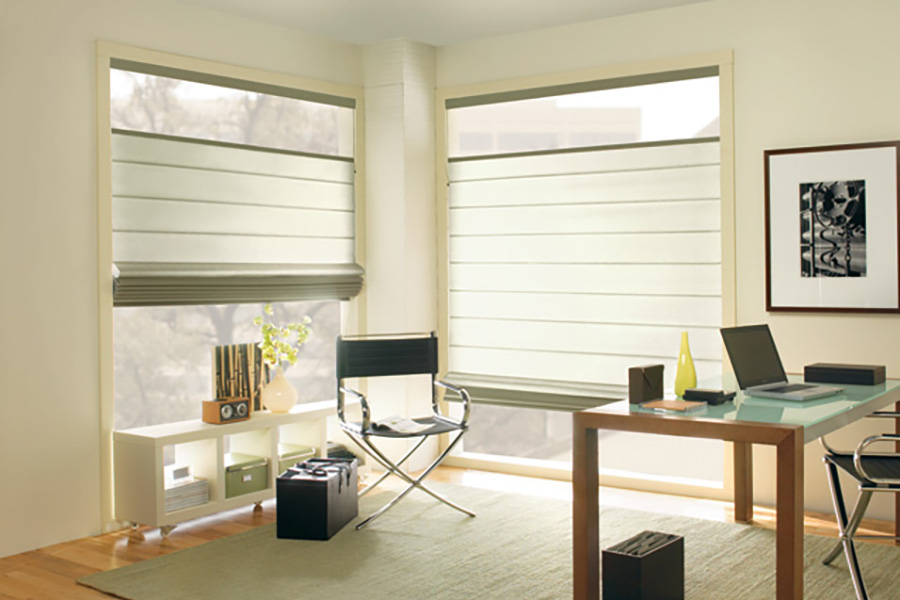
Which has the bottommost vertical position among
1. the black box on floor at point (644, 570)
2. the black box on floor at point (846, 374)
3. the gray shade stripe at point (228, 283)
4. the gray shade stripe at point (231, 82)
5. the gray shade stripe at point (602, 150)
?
the black box on floor at point (644, 570)

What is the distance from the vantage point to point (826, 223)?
16.3ft

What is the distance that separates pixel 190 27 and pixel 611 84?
2.47m

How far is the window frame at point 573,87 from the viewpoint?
527 cm

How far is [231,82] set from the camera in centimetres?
550

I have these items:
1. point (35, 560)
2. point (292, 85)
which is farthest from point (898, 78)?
point (35, 560)

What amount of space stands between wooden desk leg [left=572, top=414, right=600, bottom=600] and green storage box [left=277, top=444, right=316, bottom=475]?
2.35 meters

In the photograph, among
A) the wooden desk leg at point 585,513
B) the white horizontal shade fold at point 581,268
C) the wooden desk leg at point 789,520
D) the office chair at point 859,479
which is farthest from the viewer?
the white horizontal shade fold at point 581,268

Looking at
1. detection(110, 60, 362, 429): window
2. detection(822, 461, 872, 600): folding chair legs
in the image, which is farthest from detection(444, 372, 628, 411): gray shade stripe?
detection(822, 461, 872, 600): folding chair legs

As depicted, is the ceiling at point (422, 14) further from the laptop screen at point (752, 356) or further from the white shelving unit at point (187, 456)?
the white shelving unit at point (187, 456)

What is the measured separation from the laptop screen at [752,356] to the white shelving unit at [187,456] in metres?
2.49

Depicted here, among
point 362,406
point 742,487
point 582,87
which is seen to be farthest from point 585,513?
point 582,87

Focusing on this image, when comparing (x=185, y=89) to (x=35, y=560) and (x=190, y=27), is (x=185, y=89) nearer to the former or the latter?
(x=190, y=27)

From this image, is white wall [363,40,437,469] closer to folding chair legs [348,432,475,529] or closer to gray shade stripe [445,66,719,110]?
gray shade stripe [445,66,719,110]

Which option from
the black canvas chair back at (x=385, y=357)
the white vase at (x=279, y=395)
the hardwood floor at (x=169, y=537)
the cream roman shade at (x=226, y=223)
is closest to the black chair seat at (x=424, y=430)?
the black canvas chair back at (x=385, y=357)
